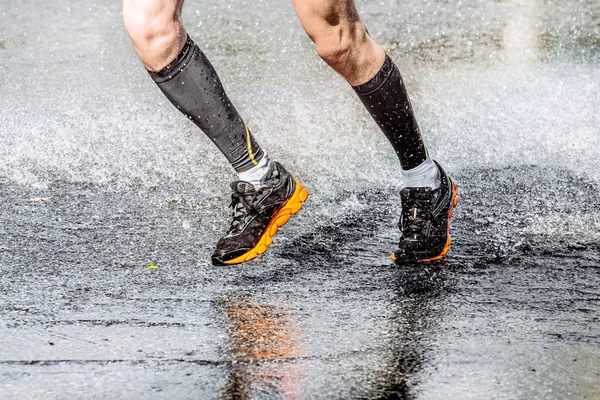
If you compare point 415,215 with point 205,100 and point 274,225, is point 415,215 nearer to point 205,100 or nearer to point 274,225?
point 274,225

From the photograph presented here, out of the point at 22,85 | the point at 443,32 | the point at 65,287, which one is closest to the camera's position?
the point at 65,287

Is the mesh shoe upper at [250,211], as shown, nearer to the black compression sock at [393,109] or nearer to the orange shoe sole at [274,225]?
the orange shoe sole at [274,225]

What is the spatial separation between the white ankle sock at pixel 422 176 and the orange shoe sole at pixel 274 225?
365 mm

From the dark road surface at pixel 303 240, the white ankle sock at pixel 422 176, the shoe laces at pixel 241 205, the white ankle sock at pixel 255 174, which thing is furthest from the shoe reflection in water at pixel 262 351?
the white ankle sock at pixel 422 176

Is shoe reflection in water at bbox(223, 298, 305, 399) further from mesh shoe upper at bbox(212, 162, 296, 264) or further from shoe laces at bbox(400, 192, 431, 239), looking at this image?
shoe laces at bbox(400, 192, 431, 239)

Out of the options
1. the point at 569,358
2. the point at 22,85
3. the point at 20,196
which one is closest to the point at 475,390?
the point at 569,358

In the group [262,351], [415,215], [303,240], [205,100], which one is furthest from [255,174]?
[262,351]

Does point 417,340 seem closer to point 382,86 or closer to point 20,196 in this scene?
point 382,86

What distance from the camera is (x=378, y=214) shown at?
12.0 feet

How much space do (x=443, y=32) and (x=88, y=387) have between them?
5.72m

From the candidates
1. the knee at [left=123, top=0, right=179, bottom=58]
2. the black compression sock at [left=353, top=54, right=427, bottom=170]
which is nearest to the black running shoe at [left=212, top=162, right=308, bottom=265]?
the black compression sock at [left=353, top=54, right=427, bottom=170]

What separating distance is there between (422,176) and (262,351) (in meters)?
1.12

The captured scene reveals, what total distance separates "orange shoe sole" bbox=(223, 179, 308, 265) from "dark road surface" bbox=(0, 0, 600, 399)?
0.28 ft

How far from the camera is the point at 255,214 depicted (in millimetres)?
2938
